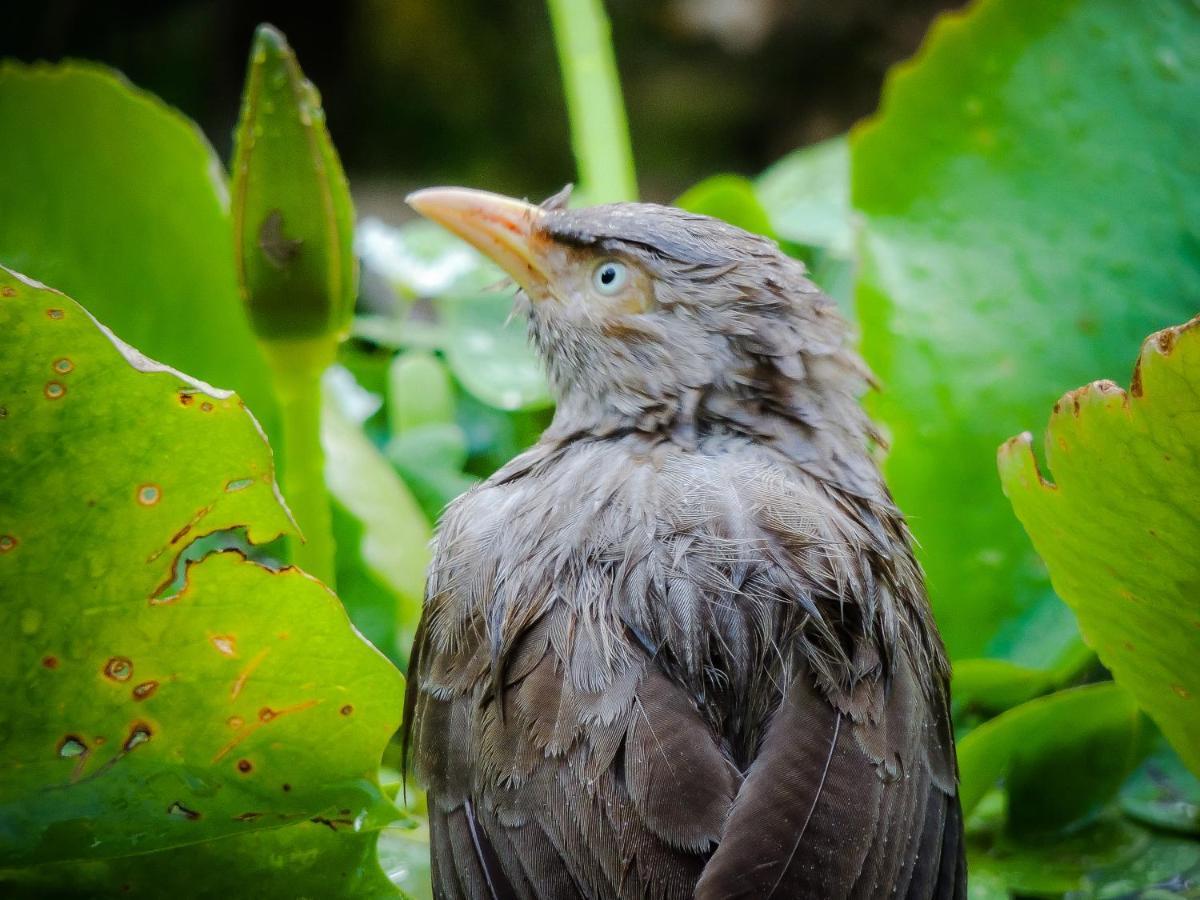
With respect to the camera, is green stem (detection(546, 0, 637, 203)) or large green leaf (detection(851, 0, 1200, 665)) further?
green stem (detection(546, 0, 637, 203))

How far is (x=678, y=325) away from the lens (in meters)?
1.73

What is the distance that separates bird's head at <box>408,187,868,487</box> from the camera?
171cm

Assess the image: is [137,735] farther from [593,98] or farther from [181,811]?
[593,98]

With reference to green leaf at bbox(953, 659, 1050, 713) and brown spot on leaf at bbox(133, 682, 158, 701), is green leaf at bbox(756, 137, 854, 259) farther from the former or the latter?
brown spot on leaf at bbox(133, 682, 158, 701)

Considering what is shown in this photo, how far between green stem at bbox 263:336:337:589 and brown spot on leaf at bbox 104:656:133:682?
14.0 inches

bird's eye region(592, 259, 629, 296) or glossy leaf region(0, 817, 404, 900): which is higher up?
bird's eye region(592, 259, 629, 296)

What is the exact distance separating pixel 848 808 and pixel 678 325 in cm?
72

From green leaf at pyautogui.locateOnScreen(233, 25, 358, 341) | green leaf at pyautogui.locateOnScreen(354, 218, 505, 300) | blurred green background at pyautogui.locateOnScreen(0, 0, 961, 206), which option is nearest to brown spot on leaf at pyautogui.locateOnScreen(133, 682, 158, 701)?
green leaf at pyautogui.locateOnScreen(233, 25, 358, 341)

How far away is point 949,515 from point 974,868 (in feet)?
1.85

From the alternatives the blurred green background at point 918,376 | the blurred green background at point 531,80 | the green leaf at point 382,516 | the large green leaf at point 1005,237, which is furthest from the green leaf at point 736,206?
the blurred green background at point 531,80

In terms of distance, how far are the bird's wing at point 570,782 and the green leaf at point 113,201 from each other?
877 millimetres

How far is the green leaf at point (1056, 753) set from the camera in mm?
1673

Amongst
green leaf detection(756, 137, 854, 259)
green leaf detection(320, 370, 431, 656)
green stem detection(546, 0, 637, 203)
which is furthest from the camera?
green leaf detection(756, 137, 854, 259)

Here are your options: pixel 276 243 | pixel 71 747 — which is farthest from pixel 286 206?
pixel 71 747
